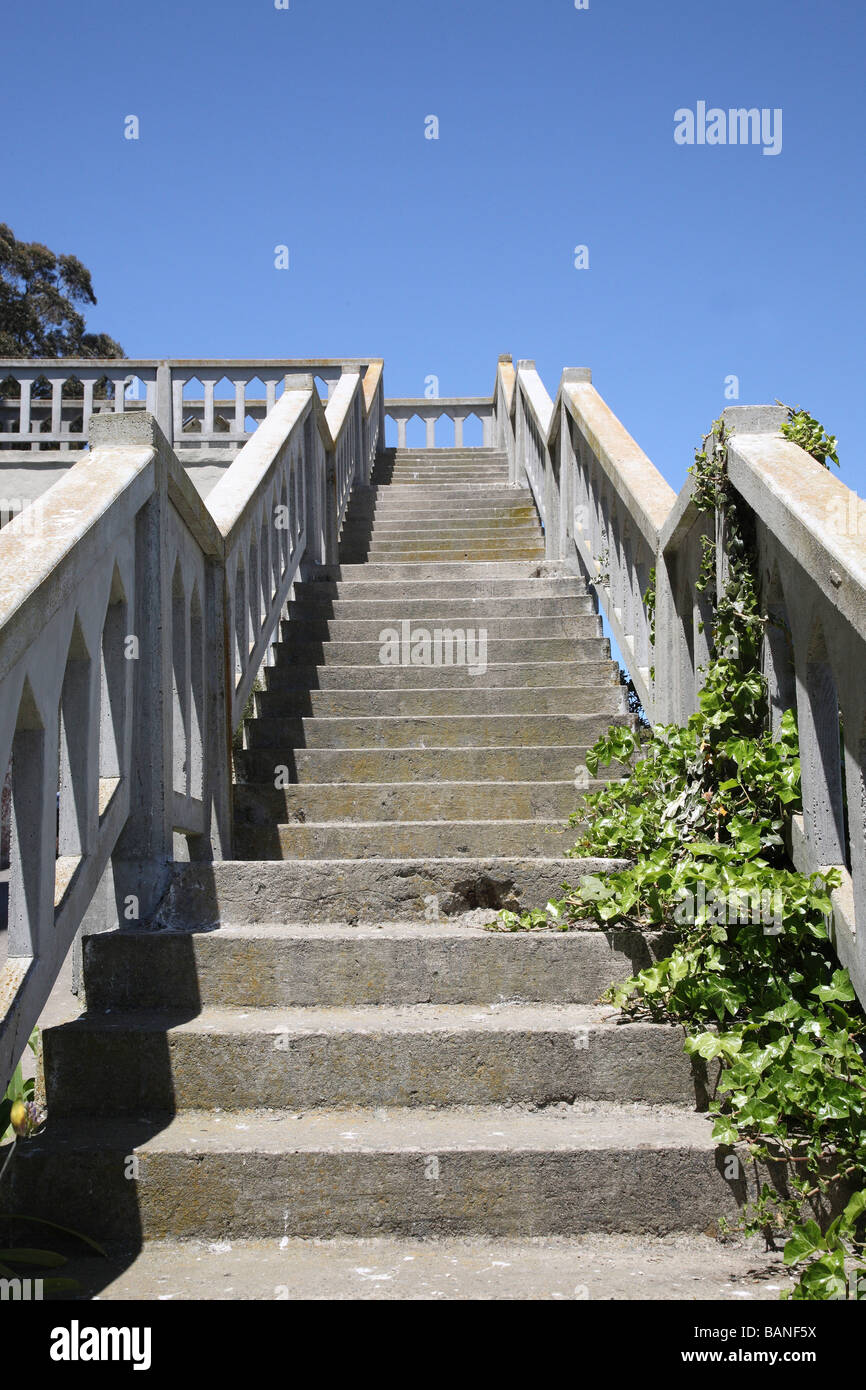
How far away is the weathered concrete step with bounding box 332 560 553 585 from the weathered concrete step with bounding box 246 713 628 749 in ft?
6.13

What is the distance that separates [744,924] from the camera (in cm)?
271

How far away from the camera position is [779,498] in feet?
8.46

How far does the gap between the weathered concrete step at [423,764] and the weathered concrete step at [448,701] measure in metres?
0.40

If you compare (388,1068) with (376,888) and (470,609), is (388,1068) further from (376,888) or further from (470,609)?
(470,609)

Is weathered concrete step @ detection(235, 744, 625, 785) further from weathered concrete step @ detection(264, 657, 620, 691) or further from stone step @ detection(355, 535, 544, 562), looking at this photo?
stone step @ detection(355, 535, 544, 562)

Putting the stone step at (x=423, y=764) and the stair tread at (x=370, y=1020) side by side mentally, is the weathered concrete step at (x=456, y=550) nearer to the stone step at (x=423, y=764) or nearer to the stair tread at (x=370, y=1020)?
the stone step at (x=423, y=764)

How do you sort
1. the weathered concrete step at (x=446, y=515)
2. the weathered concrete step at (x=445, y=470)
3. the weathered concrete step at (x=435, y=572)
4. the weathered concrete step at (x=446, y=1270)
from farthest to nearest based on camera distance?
the weathered concrete step at (x=445, y=470) → the weathered concrete step at (x=446, y=515) → the weathered concrete step at (x=435, y=572) → the weathered concrete step at (x=446, y=1270)

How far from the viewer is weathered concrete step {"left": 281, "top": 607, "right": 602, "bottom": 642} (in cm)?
546

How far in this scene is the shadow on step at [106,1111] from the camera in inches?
99.6

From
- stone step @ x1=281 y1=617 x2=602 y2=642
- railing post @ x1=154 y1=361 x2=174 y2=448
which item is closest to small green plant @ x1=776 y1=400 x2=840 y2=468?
stone step @ x1=281 y1=617 x2=602 y2=642

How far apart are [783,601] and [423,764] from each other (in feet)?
6.11

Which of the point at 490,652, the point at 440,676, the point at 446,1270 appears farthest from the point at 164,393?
the point at 446,1270

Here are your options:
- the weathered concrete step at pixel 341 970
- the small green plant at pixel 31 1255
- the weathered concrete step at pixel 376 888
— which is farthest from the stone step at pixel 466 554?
the small green plant at pixel 31 1255
